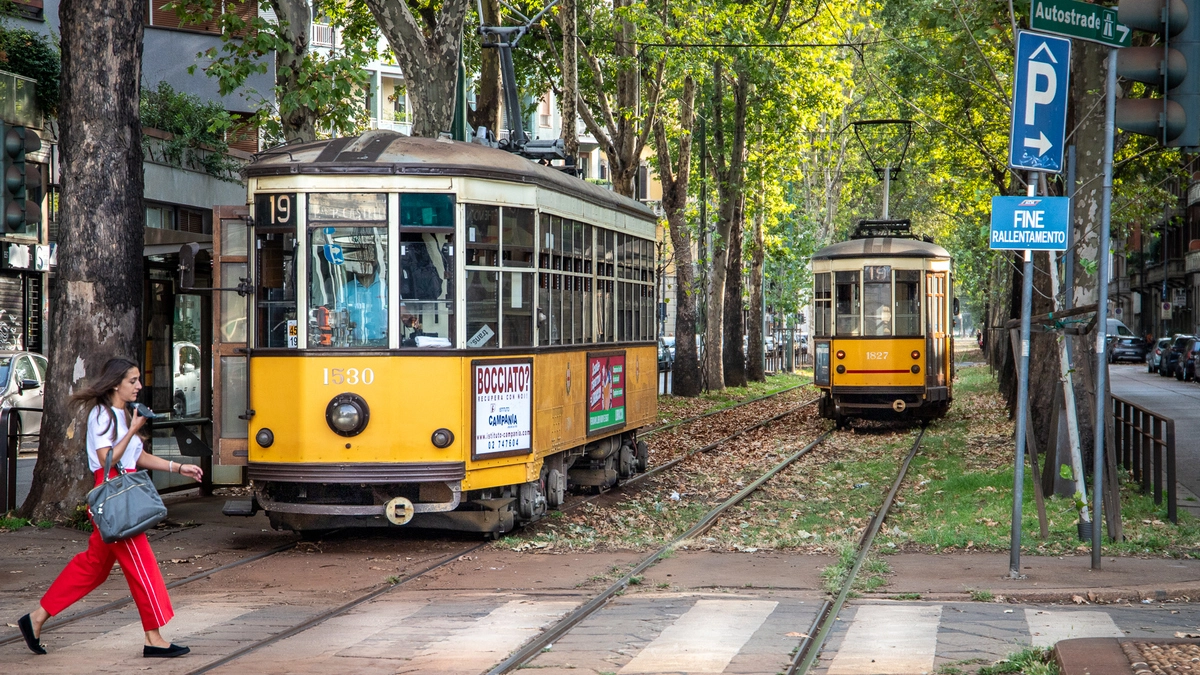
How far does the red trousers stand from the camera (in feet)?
23.5

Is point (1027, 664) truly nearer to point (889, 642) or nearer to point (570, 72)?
point (889, 642)

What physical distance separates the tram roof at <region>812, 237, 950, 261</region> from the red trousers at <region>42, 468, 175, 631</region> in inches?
673

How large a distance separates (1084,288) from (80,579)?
1025 centimetres

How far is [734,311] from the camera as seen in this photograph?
37781 millimetres

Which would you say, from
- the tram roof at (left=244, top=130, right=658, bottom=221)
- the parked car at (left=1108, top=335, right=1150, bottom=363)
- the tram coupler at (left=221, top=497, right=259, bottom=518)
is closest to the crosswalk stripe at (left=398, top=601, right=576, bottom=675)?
the tram coupler at (left=221, top=497, right=259, bottom=518)

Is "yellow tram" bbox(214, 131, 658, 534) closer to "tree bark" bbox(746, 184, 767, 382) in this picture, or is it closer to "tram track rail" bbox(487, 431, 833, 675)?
"tram track rail" bbox(487, 431, 833, 675)

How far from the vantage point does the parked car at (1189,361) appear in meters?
44.2

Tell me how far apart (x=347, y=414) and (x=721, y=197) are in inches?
964

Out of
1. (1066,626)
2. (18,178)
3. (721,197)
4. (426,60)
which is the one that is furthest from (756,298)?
(18,178)

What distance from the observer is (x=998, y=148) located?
1291 inches

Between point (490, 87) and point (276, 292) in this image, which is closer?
point (276, 292)

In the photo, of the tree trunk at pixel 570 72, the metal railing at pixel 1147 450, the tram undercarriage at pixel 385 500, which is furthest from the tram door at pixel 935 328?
the tram undercarriage at pixel 385 500

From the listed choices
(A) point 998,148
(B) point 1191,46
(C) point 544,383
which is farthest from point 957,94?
(B) point 1191,46

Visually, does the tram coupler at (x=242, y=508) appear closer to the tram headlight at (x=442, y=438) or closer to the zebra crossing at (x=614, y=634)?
the tram headlight at (x=442, y=438)
